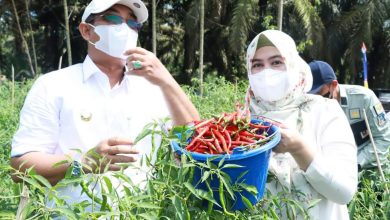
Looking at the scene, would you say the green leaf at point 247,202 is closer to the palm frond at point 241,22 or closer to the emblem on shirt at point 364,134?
the emblem on shirt at point 364,134

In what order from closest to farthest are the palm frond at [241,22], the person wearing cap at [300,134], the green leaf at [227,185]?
1. the green leaf at [227,185]
2. the person wearing cap at [300,134]
3. the palm frond at [241,22]

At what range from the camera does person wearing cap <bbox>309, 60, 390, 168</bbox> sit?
3.49 m

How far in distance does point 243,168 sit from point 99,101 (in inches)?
33.6

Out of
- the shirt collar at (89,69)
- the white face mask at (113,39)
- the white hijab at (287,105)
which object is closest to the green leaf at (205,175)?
the white hijab at (287,105)

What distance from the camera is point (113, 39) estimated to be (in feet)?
6.86

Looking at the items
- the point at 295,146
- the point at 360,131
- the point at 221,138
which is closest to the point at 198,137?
the point at 221,138

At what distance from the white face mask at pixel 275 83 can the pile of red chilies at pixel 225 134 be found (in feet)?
0.91

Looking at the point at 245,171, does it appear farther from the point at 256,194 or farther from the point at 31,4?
the point at 31,4

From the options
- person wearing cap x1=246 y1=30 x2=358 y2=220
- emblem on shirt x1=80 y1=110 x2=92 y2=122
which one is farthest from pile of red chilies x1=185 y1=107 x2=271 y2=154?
emblem on shirt x1=80 y1=110 x2=92 y2=122

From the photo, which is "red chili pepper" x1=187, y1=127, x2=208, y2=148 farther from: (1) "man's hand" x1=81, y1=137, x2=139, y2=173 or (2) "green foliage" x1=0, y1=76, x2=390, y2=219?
(1) "man's hand" x1=81, y1=137, x2=139, y2=173

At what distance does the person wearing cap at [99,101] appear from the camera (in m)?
1.88

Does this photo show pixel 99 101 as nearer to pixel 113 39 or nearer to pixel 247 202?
pixel 113 39

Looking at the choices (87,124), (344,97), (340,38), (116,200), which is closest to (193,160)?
(116,200)

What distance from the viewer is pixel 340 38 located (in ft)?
68.0
